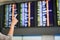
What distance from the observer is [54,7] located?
1.10 metres

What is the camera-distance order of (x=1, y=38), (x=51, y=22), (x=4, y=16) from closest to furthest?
(x=1, y=38), (x=51, y=22), (x=4, y=16)

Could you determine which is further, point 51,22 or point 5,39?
point 51,22

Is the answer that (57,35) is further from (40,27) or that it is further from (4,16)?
(4,16)

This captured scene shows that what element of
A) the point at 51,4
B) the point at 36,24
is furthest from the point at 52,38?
the point at 51,4

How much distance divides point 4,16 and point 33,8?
26 cm

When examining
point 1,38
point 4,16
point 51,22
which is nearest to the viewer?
point 1,38

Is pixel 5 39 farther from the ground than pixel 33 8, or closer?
closer

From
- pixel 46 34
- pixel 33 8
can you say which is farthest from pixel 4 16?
pixel 46 34

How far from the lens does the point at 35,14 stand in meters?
1.12

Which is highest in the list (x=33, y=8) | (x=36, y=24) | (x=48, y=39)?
(x=33, y=8)

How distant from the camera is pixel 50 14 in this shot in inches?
43.4

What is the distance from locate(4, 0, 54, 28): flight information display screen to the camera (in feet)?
3.62

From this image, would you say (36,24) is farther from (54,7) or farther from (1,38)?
(1,38)

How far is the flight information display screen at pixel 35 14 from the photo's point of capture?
1.10 meters
